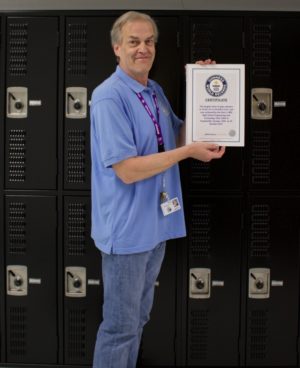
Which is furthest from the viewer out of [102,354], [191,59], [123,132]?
[191,59]

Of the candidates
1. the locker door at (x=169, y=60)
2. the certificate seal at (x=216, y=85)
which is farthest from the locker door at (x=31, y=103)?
the certificate seal at (x=216, y=85)

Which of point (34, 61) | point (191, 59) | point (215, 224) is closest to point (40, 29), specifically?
point (34, 61)

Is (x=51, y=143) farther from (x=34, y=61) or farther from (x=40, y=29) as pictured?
(x=40, y=29)

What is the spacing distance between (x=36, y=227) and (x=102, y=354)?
0.94 metres

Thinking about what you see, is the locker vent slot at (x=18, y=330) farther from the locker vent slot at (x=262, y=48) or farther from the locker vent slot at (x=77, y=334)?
the locker vent slot at (x=262, y=48)

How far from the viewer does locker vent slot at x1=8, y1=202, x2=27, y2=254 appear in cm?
245

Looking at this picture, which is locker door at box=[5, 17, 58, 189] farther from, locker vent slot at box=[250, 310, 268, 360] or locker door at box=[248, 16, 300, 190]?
locker vent slot at box=[250, 310, 268, 360]

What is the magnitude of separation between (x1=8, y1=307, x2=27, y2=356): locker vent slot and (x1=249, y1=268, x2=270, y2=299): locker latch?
137cm

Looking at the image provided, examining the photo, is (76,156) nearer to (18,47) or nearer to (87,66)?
(87,66)

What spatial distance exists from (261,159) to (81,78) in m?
1.15

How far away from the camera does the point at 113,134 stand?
1653mm

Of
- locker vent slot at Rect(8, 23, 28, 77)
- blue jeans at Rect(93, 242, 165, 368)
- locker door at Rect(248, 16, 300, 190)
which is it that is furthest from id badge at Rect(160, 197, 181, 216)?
locker vent slot at Rect(8, 23, 28, 77)

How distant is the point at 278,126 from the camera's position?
2391mm

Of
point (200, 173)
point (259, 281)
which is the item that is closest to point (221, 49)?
point (200, 173)
